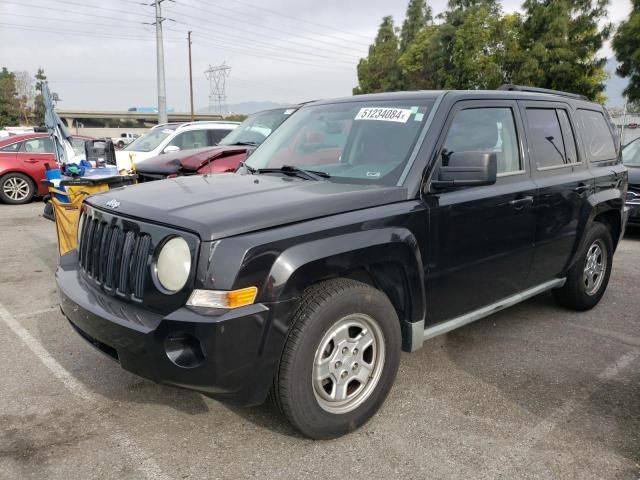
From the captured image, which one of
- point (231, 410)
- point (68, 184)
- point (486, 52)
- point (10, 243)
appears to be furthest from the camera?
point (486, 52)

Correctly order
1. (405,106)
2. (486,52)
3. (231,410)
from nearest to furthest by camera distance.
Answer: (231,410)
(405,106)
(486,52)

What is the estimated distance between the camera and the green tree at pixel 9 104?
64312 mm

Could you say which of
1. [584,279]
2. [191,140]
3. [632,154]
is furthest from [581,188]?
[191,140]

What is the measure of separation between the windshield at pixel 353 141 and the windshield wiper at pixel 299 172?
49 mm

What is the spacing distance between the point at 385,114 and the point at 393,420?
1.94 meters

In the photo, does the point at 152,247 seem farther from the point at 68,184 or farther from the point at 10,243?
the point at 10,243

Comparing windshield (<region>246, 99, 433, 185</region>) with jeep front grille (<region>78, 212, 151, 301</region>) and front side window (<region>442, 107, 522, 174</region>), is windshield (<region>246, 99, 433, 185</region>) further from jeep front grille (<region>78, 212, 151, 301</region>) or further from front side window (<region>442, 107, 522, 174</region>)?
jeep front grille (<region>78, 212, 151, 301</region>)

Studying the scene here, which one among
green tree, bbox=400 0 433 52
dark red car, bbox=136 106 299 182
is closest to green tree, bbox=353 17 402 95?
green tree, bbox=400 0 433 52

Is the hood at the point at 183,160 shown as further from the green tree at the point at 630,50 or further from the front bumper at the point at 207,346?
the green tree at the point at 630,50

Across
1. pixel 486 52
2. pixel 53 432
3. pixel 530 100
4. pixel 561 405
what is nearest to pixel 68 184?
pixel 53 432

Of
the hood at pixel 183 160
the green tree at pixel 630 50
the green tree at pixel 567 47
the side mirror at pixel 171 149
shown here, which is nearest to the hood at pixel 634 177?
the hood at pixel 183 160

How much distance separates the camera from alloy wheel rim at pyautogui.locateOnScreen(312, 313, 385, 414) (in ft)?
9.34

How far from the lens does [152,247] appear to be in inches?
104

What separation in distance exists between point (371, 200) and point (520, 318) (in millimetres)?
2619
